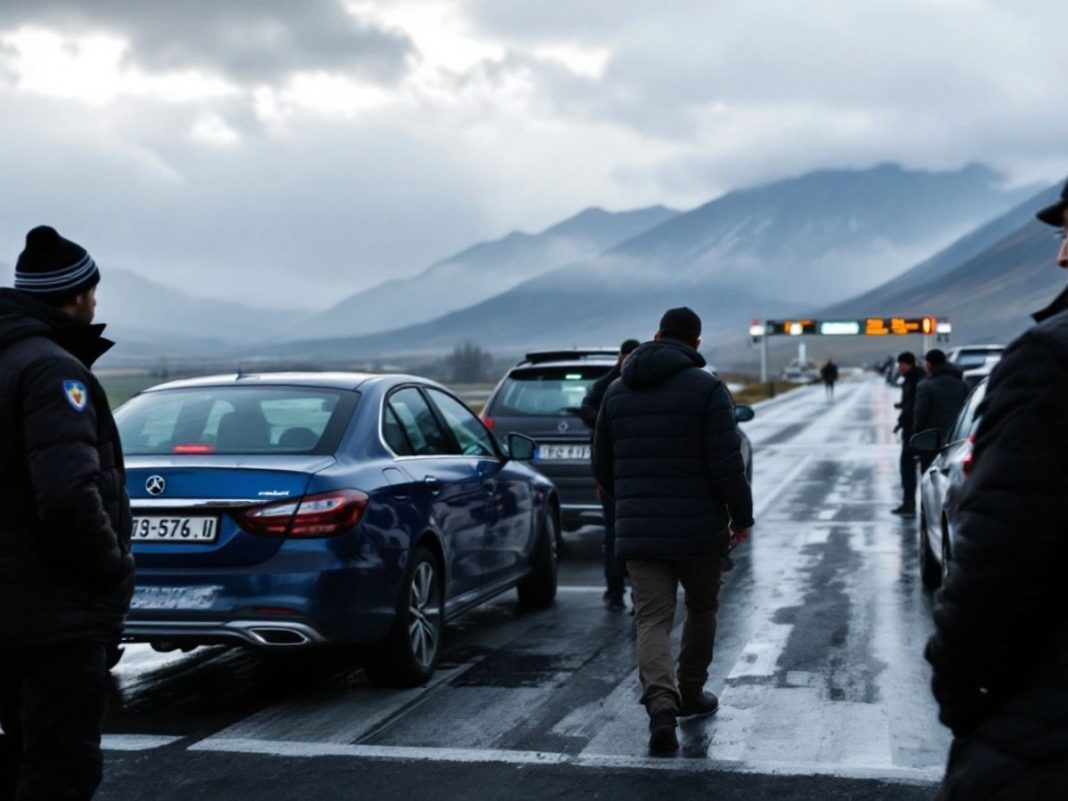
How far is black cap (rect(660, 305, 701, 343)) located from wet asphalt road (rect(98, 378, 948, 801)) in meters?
1.70

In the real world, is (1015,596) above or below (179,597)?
above


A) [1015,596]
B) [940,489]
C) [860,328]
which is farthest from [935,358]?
[860,328]

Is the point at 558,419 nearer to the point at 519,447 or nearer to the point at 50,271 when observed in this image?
the point at 519,447

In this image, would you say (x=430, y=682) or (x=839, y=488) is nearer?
(x=430, y=682)

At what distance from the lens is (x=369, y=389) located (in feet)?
26.2

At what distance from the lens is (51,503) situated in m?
3.63

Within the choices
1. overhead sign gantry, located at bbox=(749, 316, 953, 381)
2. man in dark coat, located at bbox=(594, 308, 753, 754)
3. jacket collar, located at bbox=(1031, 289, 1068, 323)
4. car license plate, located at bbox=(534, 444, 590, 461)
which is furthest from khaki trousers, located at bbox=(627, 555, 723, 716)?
overhead sign gantry, located at bbox=(749, 316, 953, 381)

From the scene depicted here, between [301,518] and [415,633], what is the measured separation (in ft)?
3.39

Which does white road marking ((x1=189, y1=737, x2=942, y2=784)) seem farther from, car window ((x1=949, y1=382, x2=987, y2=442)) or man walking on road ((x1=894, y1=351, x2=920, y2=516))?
man walking on road ((x1=894, y1=351, x2=920, y2=516))

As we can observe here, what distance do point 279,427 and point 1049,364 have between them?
5.53 m

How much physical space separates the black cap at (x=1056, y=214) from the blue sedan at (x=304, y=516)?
4.50 metres

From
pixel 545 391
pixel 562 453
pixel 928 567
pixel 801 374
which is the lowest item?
pixel 801 374

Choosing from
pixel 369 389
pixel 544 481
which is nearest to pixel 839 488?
pixel 544 481

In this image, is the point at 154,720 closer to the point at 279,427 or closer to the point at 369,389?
the point at 279,427
